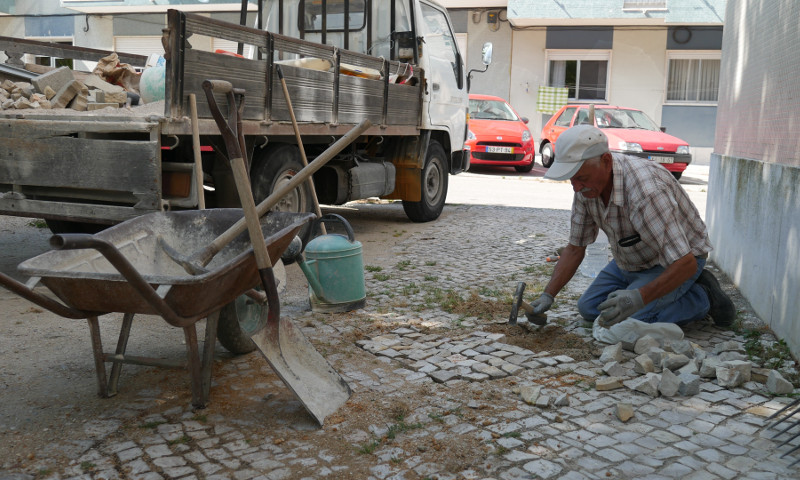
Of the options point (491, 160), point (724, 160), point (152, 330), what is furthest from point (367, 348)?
point (491, 160)

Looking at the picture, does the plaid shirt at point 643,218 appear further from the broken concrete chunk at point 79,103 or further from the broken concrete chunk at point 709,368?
the broken concrete chunk at point 79,103

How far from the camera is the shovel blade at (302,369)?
3398mm

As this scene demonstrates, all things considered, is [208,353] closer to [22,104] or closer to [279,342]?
[279,342]

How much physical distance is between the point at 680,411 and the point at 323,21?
6832 mm

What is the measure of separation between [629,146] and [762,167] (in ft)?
33.3

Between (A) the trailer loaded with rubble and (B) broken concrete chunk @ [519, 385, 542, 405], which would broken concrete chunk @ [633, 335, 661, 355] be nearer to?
(B) broken concrete chunk @ [519, 385, 542, 405]

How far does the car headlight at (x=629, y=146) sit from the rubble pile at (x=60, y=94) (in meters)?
11.4

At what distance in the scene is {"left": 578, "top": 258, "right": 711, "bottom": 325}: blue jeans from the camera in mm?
4762

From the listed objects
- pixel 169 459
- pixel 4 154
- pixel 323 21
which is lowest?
pixel 169 459

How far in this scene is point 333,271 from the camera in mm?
5266

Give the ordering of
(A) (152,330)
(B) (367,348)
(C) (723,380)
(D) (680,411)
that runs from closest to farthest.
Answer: (D) (680,411)
(C) (723,380)
(B) (367,348)
(A) (152,330)

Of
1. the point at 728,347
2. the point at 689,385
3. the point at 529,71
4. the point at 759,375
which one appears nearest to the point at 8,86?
the point at 689,385

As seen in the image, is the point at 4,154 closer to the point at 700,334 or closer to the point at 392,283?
the point at 392,283

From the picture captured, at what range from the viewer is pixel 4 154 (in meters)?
5.45
